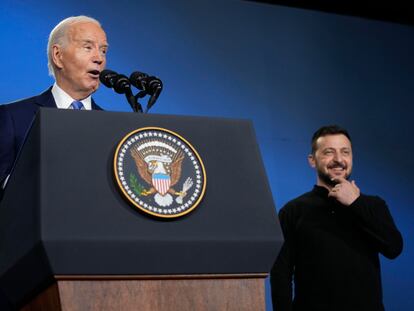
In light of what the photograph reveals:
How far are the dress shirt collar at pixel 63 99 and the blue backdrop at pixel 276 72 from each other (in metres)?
A: 0.91

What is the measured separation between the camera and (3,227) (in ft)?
4.77

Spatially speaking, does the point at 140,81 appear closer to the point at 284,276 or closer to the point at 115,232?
the point at 115,232

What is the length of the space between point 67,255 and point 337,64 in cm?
280

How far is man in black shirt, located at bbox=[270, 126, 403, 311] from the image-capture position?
2.79m

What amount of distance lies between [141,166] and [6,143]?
0.65 m

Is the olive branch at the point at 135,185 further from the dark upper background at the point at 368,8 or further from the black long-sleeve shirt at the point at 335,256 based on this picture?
the dark upper background at the point at 368,8

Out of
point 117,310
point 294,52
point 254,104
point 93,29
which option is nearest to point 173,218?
point 117,310

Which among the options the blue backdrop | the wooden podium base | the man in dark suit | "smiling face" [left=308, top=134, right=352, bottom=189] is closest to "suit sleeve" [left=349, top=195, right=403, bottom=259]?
"smiling face" [left=308, top=134, right=352, bottom=189]

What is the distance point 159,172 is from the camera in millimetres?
1371

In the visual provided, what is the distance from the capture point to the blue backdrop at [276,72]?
316 centimetres

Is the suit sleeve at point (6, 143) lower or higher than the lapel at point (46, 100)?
lower

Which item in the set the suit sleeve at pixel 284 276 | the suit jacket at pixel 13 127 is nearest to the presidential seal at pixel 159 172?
the suit jacket at pixel 13 127

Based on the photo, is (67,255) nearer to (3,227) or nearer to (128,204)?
(128,204)

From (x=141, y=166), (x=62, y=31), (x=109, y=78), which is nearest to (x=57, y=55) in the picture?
(x=62, y=31)
